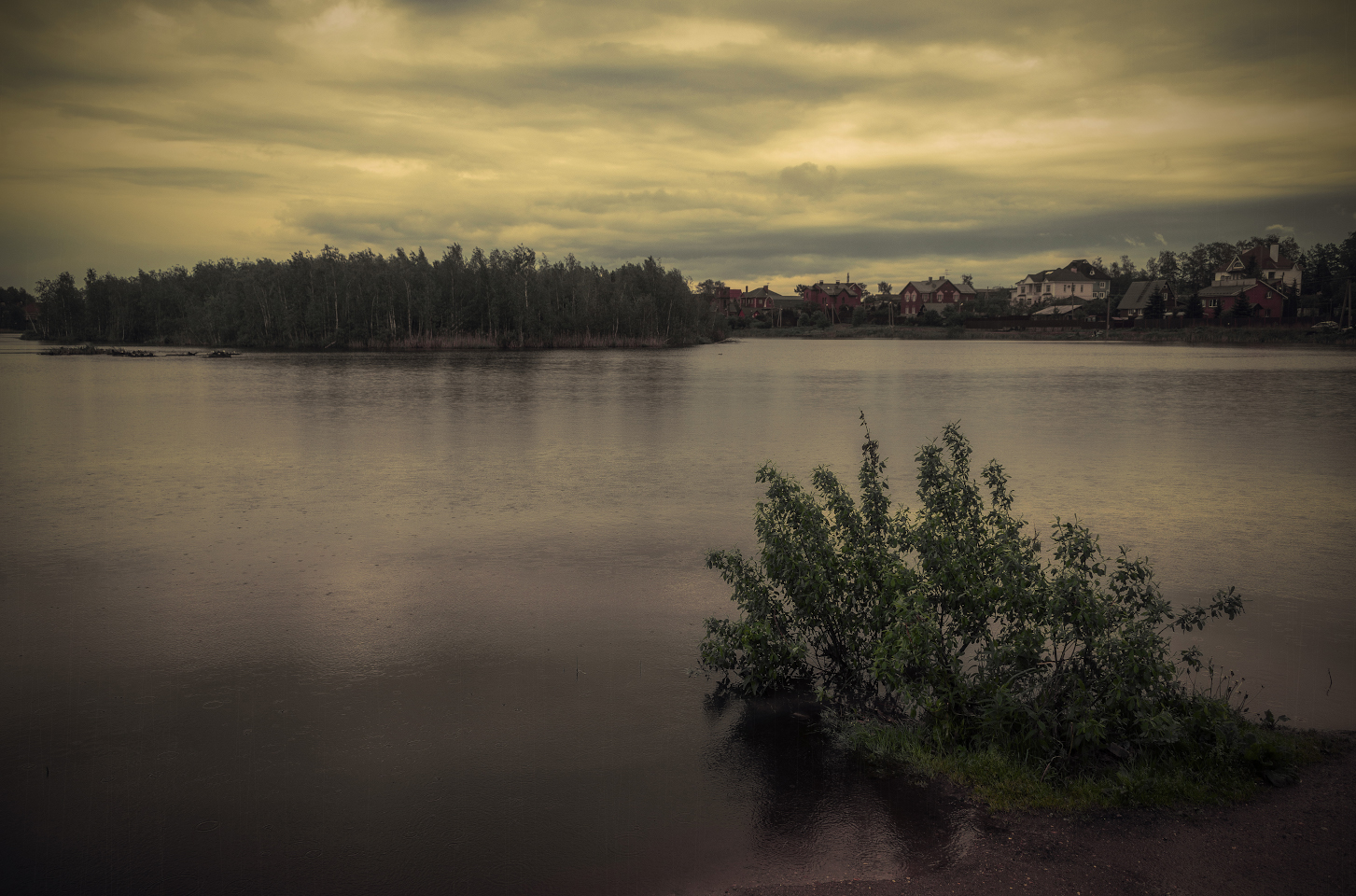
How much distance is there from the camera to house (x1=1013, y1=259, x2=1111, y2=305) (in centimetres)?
14688

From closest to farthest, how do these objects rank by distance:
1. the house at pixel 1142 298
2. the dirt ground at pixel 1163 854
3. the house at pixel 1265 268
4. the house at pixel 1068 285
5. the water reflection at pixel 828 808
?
the dirt ground at pixel 1163 854, the water reflection at pixel 828 808, the house at pixel 1142 298, the house at pixel 1265 268, the house at pixel 1068 285

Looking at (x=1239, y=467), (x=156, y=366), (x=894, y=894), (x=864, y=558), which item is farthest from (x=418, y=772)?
(x=156, y=366)

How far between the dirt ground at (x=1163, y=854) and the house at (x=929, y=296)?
152 metres

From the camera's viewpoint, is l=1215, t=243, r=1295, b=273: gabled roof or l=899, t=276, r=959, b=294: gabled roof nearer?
l=1215, t=243, r=1295, b=273: gabled roof

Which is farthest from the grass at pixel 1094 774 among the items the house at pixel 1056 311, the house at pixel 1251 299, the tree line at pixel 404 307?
the house at pixel 1056 311

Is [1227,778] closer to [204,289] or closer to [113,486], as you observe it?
[113,486]

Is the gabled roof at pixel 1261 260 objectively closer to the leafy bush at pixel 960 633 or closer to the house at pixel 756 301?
the house at pixel 756 301

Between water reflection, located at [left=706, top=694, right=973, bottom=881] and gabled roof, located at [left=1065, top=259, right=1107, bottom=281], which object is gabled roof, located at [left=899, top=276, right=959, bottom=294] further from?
water reflection, located at [left=706, top=694, right=973, bottom=881]

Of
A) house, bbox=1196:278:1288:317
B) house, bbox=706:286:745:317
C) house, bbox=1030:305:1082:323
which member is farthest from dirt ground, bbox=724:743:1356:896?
house, bbox=706:286:745:317

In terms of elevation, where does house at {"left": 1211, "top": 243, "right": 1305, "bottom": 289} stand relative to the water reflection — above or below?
above

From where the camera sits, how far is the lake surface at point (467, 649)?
17.8ft

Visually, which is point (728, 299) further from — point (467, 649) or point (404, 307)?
point (467, 649)

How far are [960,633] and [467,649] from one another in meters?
4.53

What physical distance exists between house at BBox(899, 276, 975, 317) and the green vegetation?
151 metres
